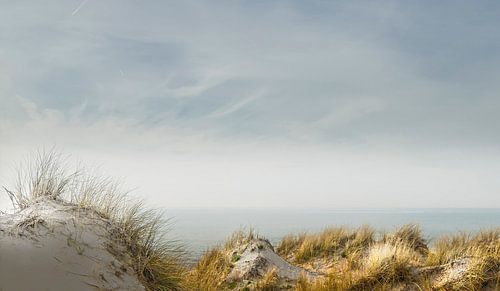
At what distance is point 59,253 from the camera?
5.26 metres

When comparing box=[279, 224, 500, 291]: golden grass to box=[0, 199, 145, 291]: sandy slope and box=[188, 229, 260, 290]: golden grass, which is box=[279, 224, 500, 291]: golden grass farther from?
box=[0, 199, 145, 291]: sandy slope

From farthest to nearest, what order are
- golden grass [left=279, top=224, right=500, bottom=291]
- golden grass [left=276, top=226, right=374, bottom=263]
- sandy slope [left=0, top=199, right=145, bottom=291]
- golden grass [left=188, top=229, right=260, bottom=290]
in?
golden grass [left=276, top=226, right=374, bottom=263] → golden grass [left=188, top=229, right=260, bottom=290] → golden grass [left=279, top=224, right=500, bottom=291] → sandy slope [left=0, top=199, right=145, bottom=291]

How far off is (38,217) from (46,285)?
1226 mm

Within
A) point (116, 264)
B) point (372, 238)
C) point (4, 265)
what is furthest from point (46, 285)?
point (372, 238)

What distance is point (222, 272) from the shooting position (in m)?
11.5

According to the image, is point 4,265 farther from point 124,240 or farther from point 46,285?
point 124,240

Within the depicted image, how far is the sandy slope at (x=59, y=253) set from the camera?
479cm

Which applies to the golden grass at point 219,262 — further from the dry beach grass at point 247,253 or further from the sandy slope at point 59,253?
the sandy slope at point 59,253

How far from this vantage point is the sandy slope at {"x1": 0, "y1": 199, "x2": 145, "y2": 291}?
4.79 m

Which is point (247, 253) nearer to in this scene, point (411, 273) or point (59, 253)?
point (411, 273)

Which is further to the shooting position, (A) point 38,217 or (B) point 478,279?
(B) point 478,279

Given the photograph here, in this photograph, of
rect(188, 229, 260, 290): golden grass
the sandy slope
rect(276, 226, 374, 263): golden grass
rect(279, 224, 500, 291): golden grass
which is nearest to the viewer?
the sandy slope

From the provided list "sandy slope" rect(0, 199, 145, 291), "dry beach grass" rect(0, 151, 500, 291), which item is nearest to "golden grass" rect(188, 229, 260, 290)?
"dry beach grass" rect(0, 151, 500, 291)

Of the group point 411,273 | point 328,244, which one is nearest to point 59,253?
point 411,273
